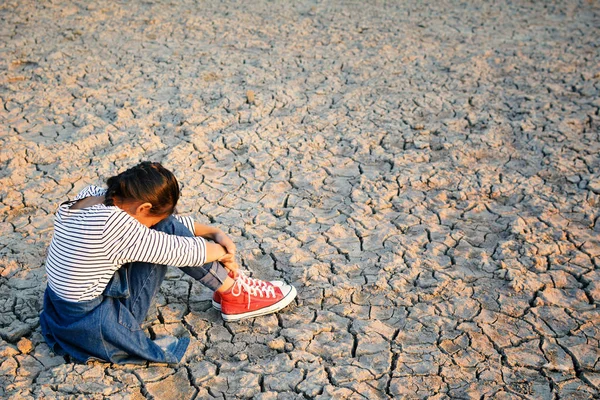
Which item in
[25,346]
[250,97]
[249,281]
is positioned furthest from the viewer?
[250,97]

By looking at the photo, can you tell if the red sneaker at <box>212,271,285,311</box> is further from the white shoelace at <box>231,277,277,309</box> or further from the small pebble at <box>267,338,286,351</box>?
the small pebble at <box>267,338,286,351</box>

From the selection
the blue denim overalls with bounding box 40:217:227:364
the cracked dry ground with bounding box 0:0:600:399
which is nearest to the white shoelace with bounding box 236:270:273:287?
the cracked dry ground with bounding box 0:0:600:399

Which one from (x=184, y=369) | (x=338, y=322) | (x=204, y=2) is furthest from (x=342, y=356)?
(x=204, y=2)

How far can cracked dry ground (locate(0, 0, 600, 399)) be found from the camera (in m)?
2.48

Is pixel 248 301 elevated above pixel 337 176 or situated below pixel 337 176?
below

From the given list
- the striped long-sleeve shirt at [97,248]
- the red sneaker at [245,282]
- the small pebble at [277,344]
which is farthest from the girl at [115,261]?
the small pebble at [277,344]

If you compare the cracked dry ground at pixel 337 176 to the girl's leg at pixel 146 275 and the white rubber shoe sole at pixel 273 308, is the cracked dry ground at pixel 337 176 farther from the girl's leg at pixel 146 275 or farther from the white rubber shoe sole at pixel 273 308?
the girl's leg at pixel 146 275

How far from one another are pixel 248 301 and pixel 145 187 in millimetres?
750

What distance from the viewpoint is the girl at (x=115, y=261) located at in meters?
2.19

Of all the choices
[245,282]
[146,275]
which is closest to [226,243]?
[245,282]

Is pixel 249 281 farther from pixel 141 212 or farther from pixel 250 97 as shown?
pixel 250 97

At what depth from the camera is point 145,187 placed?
219 cm

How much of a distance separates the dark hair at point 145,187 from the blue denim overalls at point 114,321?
0.74 ft

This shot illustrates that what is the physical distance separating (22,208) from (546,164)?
10.5 ft
